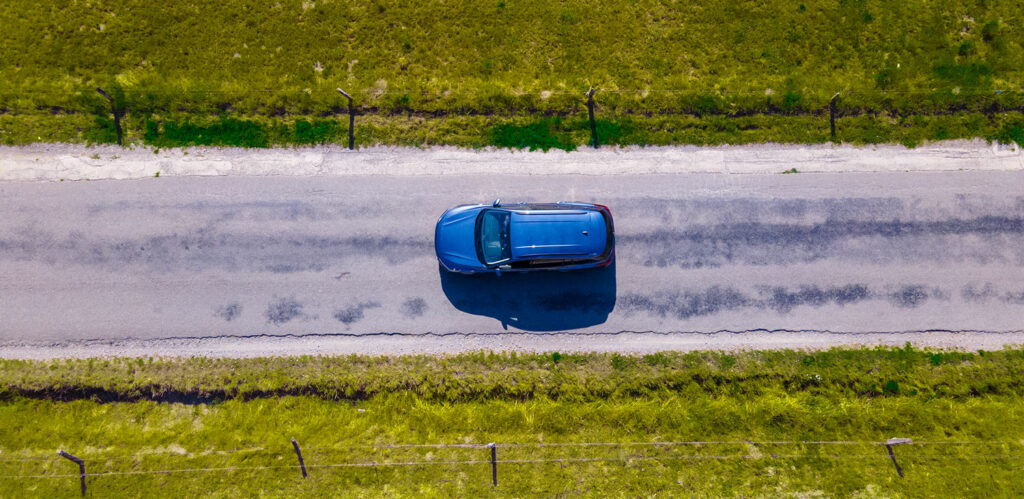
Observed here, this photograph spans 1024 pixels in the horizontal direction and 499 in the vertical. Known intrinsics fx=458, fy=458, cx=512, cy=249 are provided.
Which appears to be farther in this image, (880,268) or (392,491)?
(880,268)

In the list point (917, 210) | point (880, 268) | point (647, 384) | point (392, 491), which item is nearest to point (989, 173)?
point (917, 210)

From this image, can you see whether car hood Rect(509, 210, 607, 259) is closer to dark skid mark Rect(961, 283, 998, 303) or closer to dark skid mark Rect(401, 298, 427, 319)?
dark skid mark Rect(401, 298, 427, 319)

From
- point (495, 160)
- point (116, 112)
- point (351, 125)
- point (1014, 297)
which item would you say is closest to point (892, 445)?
A: point (1014, 297)

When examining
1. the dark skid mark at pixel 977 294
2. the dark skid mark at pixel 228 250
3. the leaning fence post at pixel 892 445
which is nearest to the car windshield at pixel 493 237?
the dark skid mark at pixel 228 250

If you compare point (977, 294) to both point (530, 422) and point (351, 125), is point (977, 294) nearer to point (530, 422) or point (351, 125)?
point (530, 422)

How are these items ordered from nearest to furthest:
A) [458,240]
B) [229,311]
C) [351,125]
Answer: [458,240]
[229,311]
[351,125]

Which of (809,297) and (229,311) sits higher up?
(809,297)

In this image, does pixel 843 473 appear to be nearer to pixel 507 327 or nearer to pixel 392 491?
pixel 507 327
